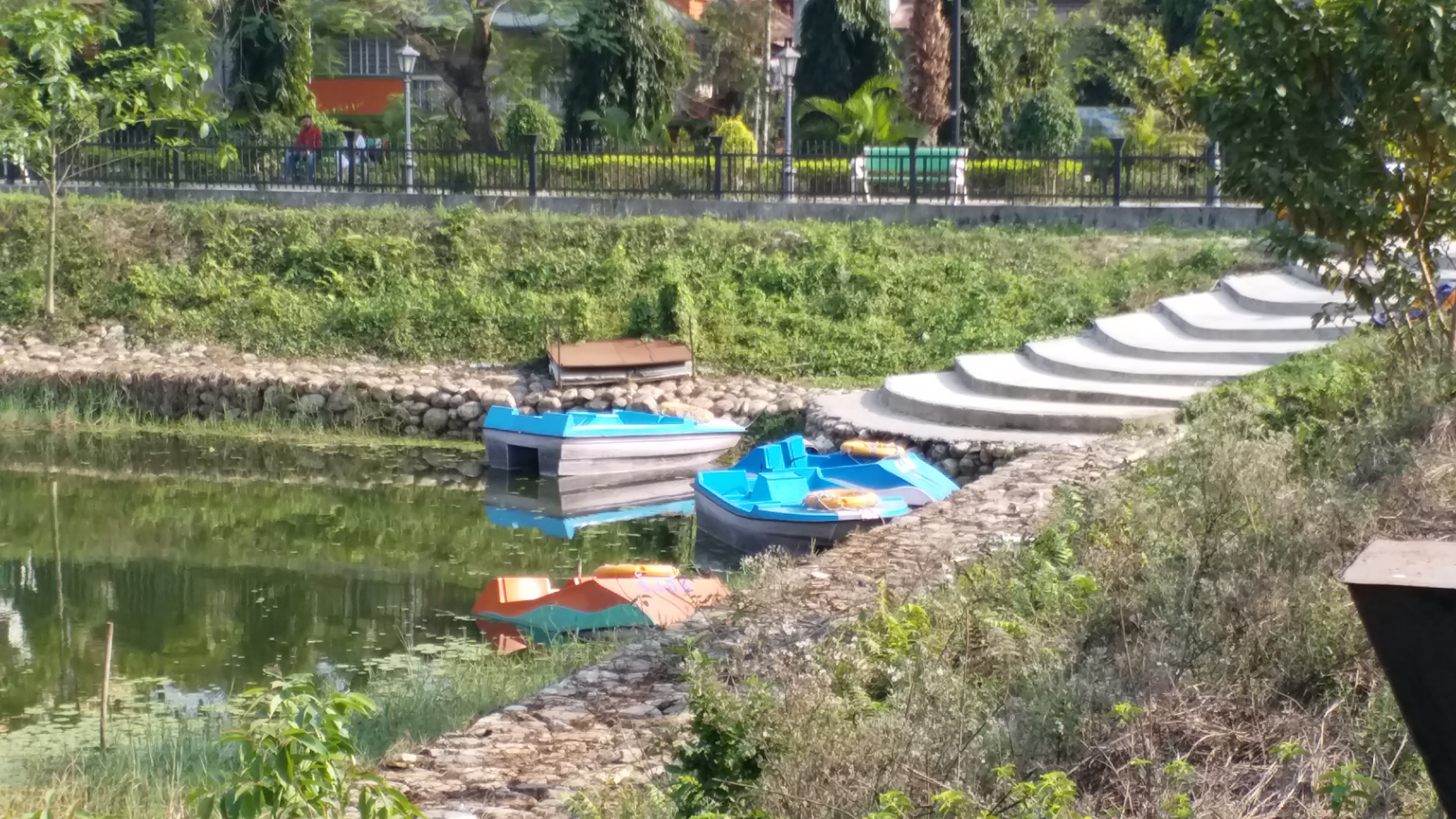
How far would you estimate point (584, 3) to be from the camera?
36094 millimetres

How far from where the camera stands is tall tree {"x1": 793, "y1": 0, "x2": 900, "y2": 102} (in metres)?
35.0

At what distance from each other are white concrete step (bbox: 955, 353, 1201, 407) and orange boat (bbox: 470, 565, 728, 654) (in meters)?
6.35

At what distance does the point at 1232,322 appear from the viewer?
57.2ft

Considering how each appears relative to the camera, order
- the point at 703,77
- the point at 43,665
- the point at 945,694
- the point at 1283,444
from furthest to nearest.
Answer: the point at 703,77 < the point at 43,665 < the point at 1283,444 < the point at 945,694

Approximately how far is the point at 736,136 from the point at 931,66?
18.4 feet

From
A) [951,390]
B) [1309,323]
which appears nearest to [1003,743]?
[951,390]

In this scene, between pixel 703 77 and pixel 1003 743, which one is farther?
pixel 703 77

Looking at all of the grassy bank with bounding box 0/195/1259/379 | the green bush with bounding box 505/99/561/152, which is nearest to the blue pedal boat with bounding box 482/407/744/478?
the grassy bank with bounding box 0/195/1259/379

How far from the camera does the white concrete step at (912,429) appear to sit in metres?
14.9

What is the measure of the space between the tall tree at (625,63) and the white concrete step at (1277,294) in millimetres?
17982

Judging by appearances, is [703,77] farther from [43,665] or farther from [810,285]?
[43,665]

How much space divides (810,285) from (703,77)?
22.0m

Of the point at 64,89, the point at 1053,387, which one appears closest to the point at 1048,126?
the point at 1053,387

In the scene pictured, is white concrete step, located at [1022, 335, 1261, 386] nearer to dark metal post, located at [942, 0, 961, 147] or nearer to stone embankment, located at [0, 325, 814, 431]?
stone embankment, located at [0, 325, 814, 431]
